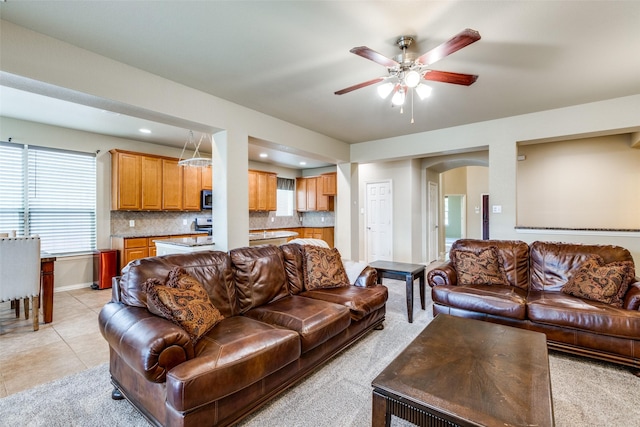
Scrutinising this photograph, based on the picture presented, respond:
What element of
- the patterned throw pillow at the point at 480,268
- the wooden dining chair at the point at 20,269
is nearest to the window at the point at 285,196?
the wooden dining chair at the point at 20,269

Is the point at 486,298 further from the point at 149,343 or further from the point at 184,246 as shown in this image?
the point at 184,246

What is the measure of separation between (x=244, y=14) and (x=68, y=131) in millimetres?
4662

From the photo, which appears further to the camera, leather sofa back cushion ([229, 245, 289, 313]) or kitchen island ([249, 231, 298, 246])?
kitchen island ([249, 231, 298, 246])

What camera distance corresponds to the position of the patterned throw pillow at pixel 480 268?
3293mm

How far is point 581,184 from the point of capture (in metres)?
5.34

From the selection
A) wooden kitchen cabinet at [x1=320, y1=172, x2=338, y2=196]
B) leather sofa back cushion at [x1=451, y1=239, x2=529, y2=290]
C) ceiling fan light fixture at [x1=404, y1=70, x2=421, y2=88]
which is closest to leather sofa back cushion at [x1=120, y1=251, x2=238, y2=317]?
ceiling fan light fixture at [x1=404, y1=70, x2=421, y2=88]

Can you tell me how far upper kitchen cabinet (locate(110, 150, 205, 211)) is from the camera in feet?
17.1

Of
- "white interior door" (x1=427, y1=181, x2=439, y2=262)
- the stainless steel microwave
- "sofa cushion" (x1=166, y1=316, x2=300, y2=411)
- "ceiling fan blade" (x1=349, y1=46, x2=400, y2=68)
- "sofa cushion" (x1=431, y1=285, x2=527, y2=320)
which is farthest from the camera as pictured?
"white interior door" (x1=427, y1=181, x2=439, y2=262)

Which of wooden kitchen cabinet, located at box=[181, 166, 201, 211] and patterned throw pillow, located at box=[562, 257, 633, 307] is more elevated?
wooden kitchen cabinet, located at box=[181, 166, 201, 211]

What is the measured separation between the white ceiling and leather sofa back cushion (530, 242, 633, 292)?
1.76m

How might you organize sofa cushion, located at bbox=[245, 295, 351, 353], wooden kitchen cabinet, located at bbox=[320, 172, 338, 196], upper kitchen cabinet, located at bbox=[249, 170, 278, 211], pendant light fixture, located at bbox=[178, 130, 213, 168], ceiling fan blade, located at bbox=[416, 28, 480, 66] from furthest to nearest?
wooden kitchen cabinet, located at bbox=[320, 172, 338, 196], upper kitchen cabinet, located at bbox=[249, 170, 278, 211], pendant light fixture, located at bbox=[178, 130, 213, 168], sofa cushion, located at bbox=[245, 295, 351, 353], ceiling fan blade, located at bbox=[416, 28, 480, 66]

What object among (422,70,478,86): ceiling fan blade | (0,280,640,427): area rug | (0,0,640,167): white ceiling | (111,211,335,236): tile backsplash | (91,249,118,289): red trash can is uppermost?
(0,0,640,167): white ceiling

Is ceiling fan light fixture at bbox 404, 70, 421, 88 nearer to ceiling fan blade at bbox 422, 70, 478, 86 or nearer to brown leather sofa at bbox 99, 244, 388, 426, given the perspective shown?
ceiling fan blade at bbox 422, 70, 478, 86

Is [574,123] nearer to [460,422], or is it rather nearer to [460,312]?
[460,312]
